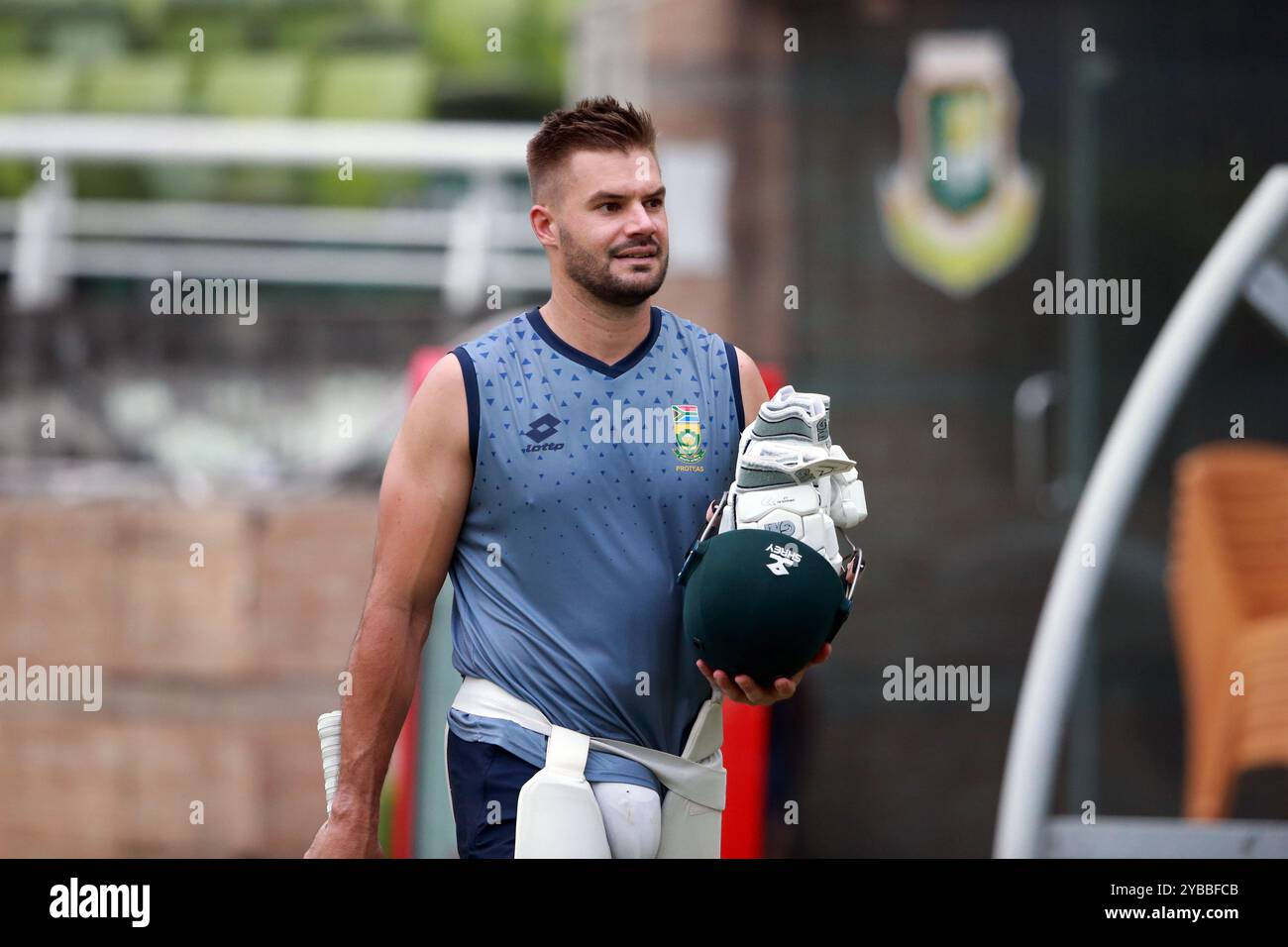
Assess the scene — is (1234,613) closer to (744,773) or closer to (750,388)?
(744,773)

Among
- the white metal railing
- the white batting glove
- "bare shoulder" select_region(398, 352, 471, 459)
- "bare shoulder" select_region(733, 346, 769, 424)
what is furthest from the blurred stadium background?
the white batting glove

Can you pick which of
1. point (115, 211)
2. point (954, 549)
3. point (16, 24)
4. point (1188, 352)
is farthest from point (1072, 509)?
point (16, 24)

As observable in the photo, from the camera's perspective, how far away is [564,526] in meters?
3.09

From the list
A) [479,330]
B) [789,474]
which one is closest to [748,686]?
[789,474]

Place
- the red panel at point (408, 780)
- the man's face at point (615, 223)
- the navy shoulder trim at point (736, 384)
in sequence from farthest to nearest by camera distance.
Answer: the red panel at point (408, 780)
the navy shoulder trim at point (736, 384)
the man's face at point (615, 223)

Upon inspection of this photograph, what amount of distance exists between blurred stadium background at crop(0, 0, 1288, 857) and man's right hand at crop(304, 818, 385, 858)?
2.87 meters

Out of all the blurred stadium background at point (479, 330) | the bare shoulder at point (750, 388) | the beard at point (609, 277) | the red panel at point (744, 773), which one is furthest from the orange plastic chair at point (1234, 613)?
the beard at point (609, 277)

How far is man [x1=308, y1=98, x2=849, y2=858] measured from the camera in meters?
3.08

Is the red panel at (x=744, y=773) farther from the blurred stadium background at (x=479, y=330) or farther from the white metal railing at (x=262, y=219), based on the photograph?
the white metal railing at (x=262, y=219)

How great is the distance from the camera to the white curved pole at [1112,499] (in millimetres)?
4098

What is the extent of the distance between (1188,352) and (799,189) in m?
2.63

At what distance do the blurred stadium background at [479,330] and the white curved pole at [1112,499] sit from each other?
1.89 metres
